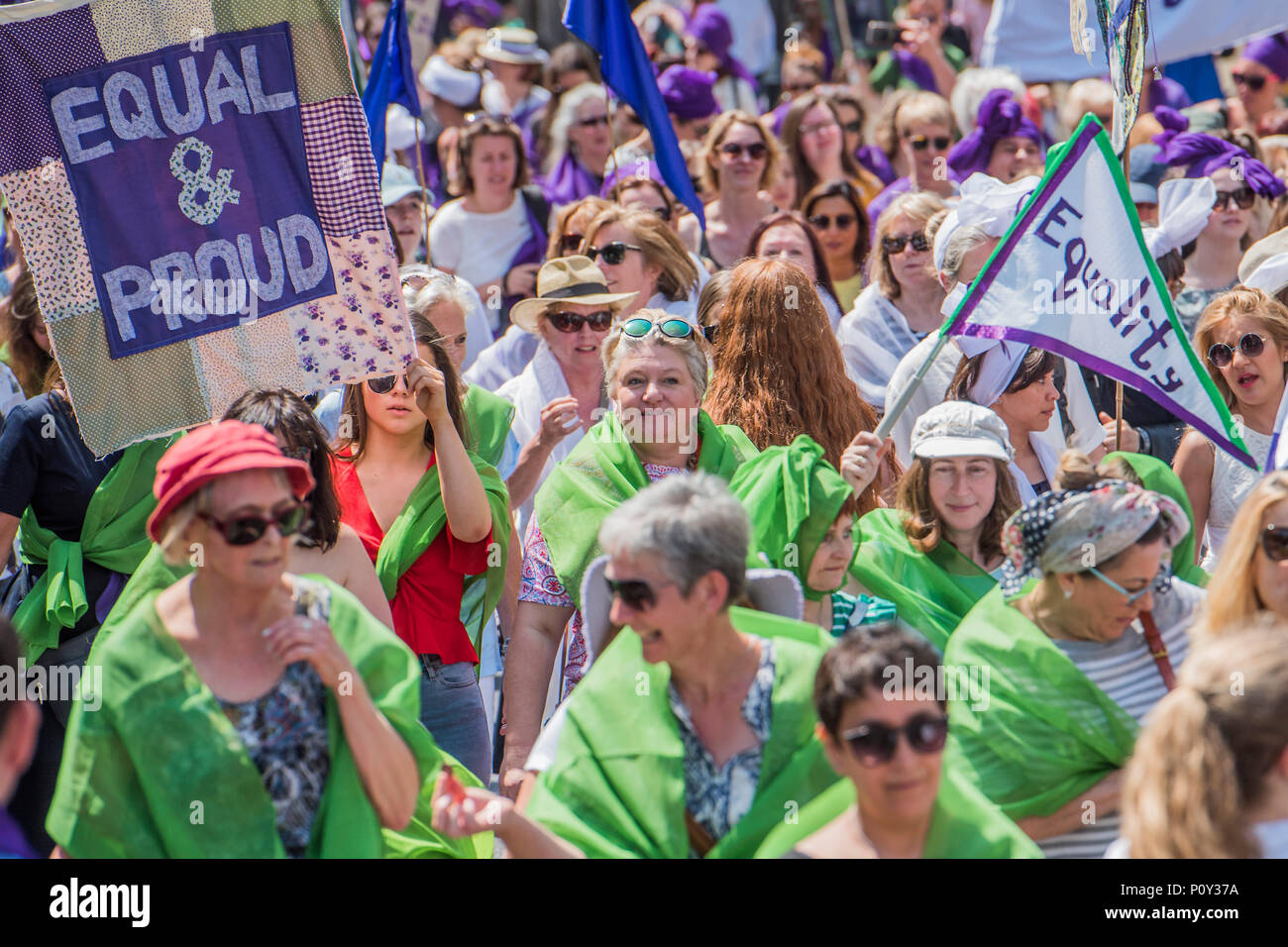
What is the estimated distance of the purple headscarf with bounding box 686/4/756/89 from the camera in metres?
11.5

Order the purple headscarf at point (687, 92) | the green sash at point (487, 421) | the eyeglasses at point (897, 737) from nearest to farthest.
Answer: the eyeglasses at point (897, 737), the green sash at point (487, 421), the purple headscarf at point (687, 92)

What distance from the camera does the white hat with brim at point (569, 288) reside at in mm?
5988

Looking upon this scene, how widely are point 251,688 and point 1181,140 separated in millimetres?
6034

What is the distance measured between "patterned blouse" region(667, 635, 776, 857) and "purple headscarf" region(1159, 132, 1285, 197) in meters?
4.93

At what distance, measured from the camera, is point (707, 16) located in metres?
11.6

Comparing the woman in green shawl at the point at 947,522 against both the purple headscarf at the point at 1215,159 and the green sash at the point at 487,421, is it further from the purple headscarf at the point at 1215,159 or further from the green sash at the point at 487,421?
the purple headscarf at the point at 1215,159

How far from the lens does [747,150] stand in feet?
26.6

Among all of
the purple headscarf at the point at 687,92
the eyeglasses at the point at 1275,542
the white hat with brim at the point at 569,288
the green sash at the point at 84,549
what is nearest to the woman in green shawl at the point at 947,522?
the eyeglasses at the point at 1275,542

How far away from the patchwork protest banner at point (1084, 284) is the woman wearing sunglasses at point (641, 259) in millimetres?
2215

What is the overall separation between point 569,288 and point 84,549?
2.06 metres
